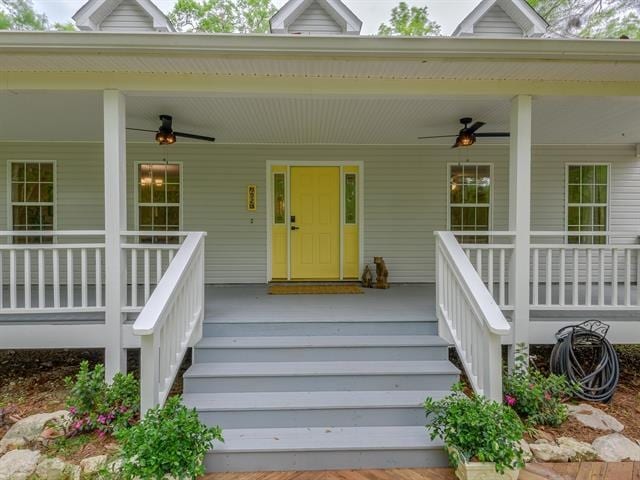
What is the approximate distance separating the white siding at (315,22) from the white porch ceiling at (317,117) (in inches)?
79.9

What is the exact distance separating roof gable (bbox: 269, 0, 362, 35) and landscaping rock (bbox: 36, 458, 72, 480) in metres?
6.25

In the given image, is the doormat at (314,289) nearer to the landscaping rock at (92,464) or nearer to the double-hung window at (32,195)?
the landscaping rock at (92,464)

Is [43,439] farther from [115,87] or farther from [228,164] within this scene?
[228,164]

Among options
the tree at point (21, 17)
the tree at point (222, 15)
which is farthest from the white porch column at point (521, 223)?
the tree at point (21, 17)

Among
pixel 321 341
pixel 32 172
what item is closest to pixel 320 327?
pixel 321 341

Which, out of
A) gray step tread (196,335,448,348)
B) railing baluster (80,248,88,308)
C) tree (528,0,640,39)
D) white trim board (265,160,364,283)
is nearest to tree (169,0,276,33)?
tree (528,0,640,39)

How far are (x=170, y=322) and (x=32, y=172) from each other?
497cm

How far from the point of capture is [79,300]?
4.64 meters

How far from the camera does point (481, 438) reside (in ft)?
8.11

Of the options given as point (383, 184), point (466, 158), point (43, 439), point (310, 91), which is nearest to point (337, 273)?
point (383, 184)

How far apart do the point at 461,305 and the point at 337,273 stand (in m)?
3.16

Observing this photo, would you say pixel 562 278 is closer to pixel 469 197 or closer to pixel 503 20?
pixel 469 197

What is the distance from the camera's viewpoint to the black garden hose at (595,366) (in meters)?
3.49

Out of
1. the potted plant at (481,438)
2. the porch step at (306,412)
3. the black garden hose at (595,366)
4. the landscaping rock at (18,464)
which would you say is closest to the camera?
the potted plant at (481,438)
